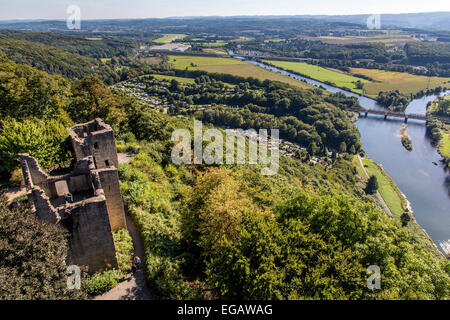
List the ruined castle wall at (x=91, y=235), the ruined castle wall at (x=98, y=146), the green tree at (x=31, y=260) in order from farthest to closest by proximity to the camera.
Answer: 1. the ruined castle wall at (x=98, y=146)
2. the ruined castle wall at (x=91, y=235)
3. the green tree at (x=31, y=260)

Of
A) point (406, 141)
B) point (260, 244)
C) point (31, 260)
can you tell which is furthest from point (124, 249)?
point (406, 141)

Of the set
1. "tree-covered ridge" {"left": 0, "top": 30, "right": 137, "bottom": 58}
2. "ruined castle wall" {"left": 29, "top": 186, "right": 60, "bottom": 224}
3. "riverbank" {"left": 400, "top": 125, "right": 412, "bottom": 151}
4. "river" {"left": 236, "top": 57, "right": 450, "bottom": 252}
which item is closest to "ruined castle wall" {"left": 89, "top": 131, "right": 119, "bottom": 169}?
"ruined castle wall" {"left": 29, "top": 186, "right": 60, "bottom": 224}

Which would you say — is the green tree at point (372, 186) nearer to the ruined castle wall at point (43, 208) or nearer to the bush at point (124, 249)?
the bush at point (124, 249)

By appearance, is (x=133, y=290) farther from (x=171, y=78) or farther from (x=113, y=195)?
(x=171, y=78)

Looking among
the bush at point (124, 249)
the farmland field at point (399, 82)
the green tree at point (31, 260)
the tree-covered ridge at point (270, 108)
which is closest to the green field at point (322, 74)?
the farmland field at point (399, 82)

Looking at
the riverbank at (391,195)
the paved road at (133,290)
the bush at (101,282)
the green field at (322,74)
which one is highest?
the green field at (322,74)

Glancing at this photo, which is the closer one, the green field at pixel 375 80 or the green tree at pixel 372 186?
the green tree at pixel 372 186
